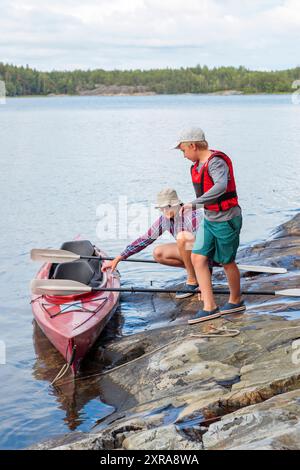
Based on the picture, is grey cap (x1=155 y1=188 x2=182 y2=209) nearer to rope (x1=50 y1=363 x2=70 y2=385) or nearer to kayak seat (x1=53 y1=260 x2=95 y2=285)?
kayak seat (x1=53 y1=260 x2=95 y2=285)

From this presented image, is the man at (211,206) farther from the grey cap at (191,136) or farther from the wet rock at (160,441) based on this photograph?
the wet rock at (160,441)

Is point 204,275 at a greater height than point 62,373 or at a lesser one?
greater

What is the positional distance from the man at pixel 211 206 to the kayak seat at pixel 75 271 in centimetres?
262

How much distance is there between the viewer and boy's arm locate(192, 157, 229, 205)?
21.7 feet

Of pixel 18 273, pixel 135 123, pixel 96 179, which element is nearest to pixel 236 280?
pixel 18 273

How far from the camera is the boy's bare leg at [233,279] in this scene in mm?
7232

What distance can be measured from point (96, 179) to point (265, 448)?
24.3 meters

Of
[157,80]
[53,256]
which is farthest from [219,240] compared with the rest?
[157,80]

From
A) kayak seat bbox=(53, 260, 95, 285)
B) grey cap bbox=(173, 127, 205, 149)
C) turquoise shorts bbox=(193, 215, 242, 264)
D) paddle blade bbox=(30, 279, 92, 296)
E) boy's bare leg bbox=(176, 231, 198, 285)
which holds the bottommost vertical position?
kayak seat bbox=(53, 260, 95, 285)

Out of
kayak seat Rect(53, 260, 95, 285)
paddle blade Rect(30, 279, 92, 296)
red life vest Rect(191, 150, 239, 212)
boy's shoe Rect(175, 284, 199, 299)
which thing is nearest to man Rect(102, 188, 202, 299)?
boy's shoe Rect(175, 284, 199, 299)

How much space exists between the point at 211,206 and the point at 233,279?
36.4 inches

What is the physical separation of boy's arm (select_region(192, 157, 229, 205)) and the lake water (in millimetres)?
645

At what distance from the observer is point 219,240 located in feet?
22.9

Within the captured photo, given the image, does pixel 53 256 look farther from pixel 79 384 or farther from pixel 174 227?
pixel 79 384
